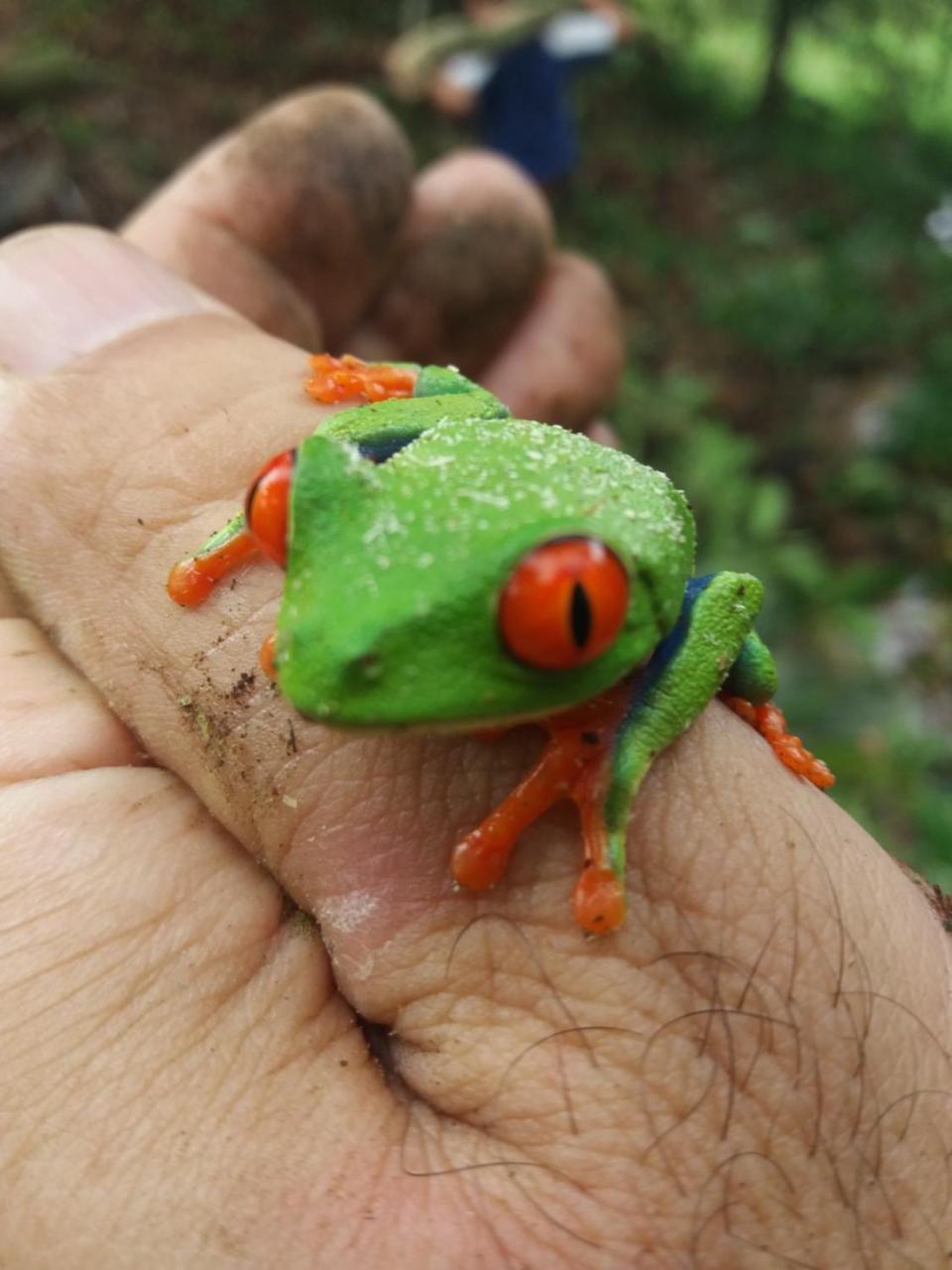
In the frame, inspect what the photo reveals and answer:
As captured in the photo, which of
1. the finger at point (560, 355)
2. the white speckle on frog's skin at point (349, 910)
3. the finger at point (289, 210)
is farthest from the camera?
the finger at point (560, 355)

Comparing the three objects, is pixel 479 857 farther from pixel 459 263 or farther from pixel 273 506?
pixel 459 263

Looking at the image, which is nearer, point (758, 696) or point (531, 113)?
point (758, 696)

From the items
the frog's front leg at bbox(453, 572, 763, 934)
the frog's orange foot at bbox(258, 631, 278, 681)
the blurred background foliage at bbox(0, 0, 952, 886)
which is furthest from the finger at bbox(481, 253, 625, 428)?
the frog's orange foot at bbox(258, 631, 278, 681)

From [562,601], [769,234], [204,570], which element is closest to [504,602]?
[562,601]

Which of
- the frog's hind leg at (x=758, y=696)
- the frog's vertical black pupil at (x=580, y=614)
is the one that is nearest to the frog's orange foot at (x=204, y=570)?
the frog's vertical black pupil at (x=580, y=614)

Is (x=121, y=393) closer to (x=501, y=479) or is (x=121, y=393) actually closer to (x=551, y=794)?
(x=501, y=479)

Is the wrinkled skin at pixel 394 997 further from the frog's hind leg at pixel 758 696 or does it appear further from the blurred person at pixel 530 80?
the blurred person at pixel 530 80

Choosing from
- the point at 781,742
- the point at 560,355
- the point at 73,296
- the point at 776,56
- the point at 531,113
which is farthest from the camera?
the point at 776,56
